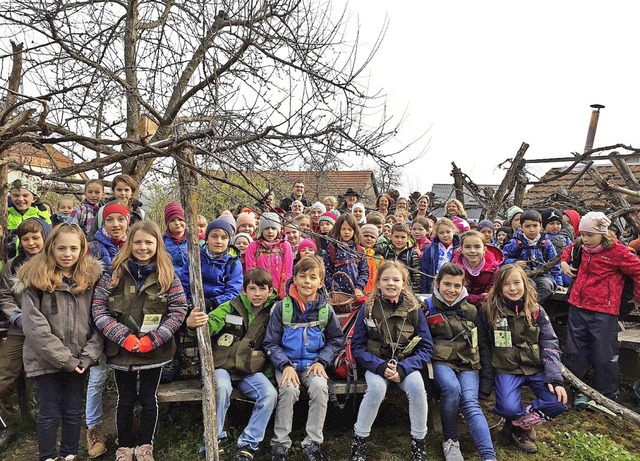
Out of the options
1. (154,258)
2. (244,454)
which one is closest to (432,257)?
(244,454)

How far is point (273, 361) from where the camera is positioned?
3.41 m

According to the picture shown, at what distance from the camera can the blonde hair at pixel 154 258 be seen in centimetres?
327

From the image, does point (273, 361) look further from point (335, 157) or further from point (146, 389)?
point (335, 157)

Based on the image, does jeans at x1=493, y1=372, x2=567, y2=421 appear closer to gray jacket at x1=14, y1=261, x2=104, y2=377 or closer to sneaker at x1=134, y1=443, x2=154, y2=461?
sneaker at x1=134, y1=443, x2=154, y2=461

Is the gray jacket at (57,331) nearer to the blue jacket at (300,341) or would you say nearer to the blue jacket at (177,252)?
→ the blue jacket at (177,252)

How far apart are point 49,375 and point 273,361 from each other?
153 cm

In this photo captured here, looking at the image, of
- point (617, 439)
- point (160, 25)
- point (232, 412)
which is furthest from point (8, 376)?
point (617, 439)

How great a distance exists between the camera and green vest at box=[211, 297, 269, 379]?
134 inches

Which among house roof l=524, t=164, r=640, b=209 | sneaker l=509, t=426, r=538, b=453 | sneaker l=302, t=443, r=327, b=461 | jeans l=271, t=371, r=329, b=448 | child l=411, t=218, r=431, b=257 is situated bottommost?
sneaker l=509, t=426, r=538, b=453

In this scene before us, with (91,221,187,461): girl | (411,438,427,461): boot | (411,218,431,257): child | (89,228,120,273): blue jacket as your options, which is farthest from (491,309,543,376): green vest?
(89,228,120,273): blue jacket

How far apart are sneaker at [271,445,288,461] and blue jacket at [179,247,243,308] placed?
1261 mm

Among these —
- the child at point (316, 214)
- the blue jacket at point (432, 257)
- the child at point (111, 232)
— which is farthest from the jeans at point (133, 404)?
the child at point (316, 214)

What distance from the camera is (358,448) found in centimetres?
328

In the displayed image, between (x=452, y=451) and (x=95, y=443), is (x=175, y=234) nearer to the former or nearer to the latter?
(x=95, y=443)
